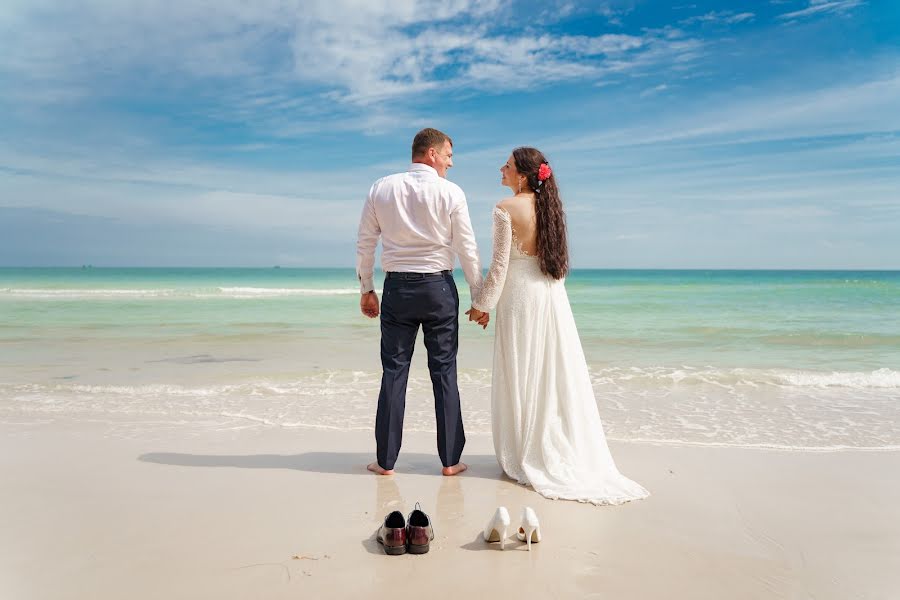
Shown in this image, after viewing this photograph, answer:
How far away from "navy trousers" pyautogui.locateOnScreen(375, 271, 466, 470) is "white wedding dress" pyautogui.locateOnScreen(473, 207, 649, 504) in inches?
10.6

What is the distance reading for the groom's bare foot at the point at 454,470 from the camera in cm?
444

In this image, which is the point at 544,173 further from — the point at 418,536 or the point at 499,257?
the point at 418,536

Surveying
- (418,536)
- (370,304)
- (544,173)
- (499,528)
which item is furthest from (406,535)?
(544,173)

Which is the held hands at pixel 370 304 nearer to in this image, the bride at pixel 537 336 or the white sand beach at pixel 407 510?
the bride at pixel 537 336

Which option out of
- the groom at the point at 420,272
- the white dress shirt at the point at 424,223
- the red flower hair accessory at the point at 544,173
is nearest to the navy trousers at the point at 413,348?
the groom at the point at 420,272

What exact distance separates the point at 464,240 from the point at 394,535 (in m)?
1.92

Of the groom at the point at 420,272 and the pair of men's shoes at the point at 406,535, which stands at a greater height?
the groom at the point at 420,272

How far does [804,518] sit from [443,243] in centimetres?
262

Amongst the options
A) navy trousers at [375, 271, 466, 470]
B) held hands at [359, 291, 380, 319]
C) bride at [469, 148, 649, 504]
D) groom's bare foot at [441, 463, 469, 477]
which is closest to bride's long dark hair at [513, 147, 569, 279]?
bride at [469, 148, 649, 504]

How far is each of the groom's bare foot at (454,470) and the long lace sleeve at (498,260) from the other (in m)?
1.11

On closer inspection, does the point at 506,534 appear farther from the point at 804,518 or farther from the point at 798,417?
the point at 798,417

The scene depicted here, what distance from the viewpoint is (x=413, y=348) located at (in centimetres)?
437

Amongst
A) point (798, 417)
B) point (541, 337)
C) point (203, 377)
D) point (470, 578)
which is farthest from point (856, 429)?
point (203, 377)

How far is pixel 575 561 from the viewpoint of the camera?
3008 mm
